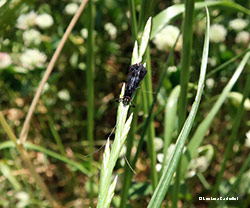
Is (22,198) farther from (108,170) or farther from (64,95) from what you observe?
(108,170)

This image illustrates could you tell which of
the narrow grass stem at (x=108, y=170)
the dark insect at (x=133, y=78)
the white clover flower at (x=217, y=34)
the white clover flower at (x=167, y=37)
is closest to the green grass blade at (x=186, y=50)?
the dark insect at (x=133, y=78)

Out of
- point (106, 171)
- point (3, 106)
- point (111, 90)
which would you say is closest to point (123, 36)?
point (111, 90)

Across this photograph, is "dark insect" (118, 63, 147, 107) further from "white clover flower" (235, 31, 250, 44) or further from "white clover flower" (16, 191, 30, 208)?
"white clover flower" (235, 31, 250, 44)

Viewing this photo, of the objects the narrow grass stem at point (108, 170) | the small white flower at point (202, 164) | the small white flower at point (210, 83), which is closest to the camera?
the narrow grass stem at point (108, 170)

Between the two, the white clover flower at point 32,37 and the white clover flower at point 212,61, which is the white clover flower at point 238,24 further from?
the white clover flower at point 32,37

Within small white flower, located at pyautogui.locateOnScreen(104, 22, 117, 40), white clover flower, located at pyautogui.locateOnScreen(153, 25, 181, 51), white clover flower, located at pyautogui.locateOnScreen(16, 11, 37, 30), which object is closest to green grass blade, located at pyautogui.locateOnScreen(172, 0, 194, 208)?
white clover flower, located at pyautogui.locateOnScreen(153, 25, 181, 51)
